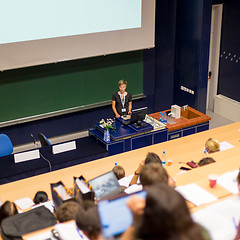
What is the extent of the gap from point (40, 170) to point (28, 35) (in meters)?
2.45

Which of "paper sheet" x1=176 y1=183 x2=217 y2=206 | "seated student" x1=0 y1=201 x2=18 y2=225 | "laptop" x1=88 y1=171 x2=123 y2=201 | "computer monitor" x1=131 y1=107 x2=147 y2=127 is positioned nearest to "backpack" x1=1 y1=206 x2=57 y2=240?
"seated student" x1=0 y1=201 x2=18 y2=225

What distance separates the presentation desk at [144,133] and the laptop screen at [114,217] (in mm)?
3973

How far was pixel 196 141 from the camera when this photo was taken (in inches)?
228

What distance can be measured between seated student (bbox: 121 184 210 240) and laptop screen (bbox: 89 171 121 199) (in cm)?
209

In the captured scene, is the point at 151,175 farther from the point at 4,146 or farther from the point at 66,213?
the point at 4,146

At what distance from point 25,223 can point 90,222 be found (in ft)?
3.56

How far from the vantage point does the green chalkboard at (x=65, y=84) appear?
6965 mm

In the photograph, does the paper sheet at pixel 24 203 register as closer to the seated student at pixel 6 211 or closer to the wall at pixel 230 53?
the seated student at pixel 6 211

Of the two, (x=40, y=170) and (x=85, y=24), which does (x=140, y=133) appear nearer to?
(x=40, y=170)

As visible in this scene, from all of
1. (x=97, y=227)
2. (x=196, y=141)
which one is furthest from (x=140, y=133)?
(x=97, y=227)

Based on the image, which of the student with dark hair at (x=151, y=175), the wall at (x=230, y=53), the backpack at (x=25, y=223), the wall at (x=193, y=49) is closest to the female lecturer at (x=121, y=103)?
the wall at (x=193, y=49)

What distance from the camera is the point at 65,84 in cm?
742

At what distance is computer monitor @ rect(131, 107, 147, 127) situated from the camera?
631cm

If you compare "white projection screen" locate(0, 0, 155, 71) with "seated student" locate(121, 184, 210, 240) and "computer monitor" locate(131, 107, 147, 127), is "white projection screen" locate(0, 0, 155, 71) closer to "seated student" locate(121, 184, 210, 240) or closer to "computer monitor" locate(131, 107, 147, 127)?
"computer monitor" locate(131, 107, 147, 127)
